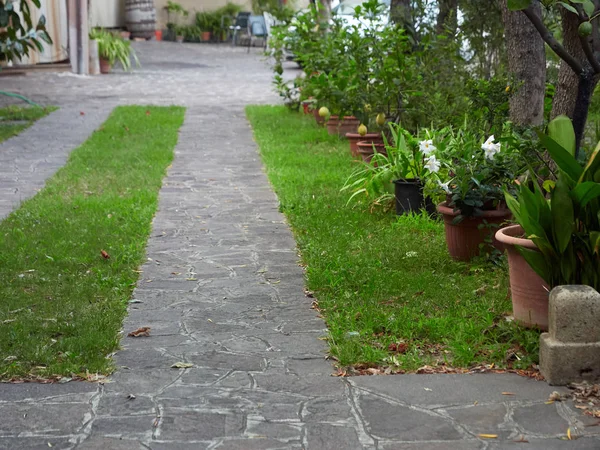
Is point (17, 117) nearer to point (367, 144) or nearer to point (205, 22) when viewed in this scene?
point (367, 144)

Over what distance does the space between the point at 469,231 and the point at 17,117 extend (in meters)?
10.6

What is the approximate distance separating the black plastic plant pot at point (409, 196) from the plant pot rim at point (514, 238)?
7.78 ft

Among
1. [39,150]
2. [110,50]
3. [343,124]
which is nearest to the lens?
[39,150]

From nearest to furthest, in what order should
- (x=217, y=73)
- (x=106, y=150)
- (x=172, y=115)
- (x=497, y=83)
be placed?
(x=497, y=83), (x=106, y=150), (x=172, y=115), (x=217, y=73)

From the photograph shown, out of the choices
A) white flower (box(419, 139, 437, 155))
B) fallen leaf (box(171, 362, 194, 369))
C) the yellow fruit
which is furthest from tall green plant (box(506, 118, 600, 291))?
white flower (box(419, 139, 437, 155))

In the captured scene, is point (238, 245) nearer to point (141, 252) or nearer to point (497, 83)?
point (141, 252)

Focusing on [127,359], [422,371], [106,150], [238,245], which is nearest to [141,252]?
[238,245]

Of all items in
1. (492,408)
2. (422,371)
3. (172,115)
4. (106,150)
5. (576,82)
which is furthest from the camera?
(172,115)

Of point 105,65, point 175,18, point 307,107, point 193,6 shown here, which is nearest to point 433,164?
point 307,107

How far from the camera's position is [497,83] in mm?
7520

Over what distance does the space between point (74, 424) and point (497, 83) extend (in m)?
4.85

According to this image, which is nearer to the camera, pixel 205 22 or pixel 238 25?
pixel 238 25

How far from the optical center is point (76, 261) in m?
6.53

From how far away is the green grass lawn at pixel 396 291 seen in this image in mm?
4816
